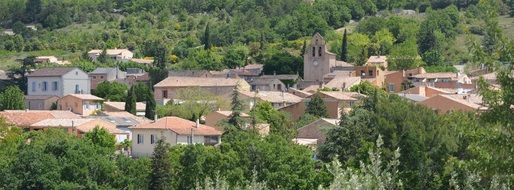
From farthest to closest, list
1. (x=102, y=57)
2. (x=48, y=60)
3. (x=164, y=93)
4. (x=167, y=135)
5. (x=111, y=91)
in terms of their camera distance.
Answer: (x=102, y=57)
(x=48, y=60)
(x=164, y=93)
(x=111, y=91)
(x=167, y=135)

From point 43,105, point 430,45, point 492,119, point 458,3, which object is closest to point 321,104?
point 43,105

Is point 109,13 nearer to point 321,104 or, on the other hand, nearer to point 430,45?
point 430,45

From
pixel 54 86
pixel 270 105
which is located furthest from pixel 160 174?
pixel 54 86

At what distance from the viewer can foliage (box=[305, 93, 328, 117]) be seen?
66.3 m

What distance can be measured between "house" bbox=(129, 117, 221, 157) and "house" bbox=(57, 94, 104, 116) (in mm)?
12491

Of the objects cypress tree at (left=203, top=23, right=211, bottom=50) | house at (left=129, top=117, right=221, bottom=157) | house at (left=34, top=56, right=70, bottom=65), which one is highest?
cypress tree at (left=203, top=23, right=211, bottom=50)

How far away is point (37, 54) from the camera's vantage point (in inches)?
4301

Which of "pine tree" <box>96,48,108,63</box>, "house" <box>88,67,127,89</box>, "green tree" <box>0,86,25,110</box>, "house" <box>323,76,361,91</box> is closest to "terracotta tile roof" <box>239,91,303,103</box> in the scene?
"house" <box>323,76,361,91</box>

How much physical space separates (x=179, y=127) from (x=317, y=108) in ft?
37.7

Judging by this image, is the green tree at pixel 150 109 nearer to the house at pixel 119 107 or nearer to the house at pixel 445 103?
the house at pixel 119 107

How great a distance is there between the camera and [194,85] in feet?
252

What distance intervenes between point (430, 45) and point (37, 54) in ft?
104

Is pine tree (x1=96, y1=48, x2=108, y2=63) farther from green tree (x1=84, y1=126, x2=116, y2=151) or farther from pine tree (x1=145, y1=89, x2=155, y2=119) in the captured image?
green tree (x1=84, y1=126, x2=116, y2=151)

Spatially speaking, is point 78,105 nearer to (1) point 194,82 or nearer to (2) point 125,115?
(2) point 125,115
